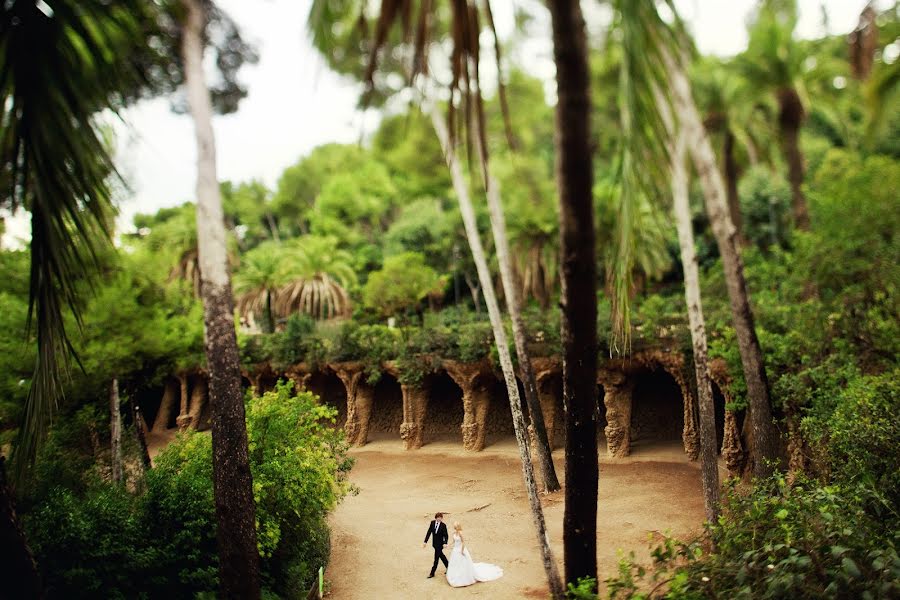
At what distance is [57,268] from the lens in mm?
2994

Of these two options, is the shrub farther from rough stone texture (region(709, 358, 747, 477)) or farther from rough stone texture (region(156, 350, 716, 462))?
rough stone texture (region(156, 350, 716, 462))

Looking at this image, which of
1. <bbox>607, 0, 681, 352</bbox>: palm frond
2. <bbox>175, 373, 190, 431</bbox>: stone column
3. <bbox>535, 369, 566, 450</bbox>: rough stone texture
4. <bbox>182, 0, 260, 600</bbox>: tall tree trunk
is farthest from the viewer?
<bbox>175, 373, 190, 431</bbox>: stone column

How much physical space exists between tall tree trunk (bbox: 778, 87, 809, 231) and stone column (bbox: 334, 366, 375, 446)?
16.1 metres

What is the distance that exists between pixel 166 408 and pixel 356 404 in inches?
465

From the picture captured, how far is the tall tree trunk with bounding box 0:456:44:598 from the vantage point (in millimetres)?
2980

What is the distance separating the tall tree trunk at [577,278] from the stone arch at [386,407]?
2112 centimetres

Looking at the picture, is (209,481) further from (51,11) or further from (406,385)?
(406,385)

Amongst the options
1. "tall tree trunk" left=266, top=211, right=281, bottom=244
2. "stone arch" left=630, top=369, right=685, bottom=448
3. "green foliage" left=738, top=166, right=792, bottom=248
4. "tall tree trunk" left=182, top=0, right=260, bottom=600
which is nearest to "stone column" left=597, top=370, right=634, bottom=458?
"stone arch" left=630, top=369, right=685, bottom=448

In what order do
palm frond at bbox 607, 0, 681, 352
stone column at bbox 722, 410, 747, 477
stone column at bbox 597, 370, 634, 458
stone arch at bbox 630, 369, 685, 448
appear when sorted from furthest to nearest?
stone arch at bbox 630, 369, 685, 448, stone column at bbox 597, 370, 634, 458, stone column at bbox 722, 410, 747, 477, palm frond at bbox 607, 0, 681, 352

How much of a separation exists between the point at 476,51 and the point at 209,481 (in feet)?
29.2

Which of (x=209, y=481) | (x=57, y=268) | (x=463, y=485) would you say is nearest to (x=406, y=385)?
(x=463, y=485)

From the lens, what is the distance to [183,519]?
880 cm

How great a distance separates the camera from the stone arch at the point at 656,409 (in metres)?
19.2

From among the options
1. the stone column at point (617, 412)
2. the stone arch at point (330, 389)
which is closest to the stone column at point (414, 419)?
the stone arch at point (330, 389)
